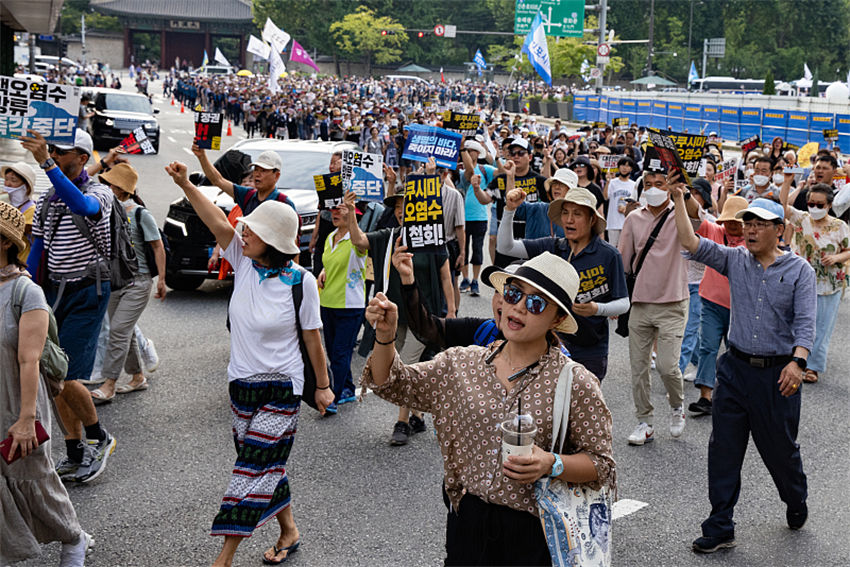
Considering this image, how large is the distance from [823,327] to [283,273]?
5944 mm

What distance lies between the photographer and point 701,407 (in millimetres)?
7676

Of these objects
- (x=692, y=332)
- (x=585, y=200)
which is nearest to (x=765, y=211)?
(x=585, y=200)

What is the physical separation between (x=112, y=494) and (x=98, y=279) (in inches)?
53.7

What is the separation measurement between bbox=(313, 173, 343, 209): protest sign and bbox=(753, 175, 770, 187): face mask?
5394 mm

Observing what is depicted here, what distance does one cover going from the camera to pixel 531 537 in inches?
125

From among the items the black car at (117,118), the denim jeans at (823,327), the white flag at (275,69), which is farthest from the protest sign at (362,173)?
the white flag at (275,69)

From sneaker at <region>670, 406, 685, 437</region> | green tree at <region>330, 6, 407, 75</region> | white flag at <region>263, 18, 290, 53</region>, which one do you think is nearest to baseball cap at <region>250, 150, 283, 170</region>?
sneaker at <region>670, 406, 685, 437</region>

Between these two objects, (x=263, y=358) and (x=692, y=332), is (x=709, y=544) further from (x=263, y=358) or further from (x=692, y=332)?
(x=692, y=332)

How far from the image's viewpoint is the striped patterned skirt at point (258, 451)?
458cm

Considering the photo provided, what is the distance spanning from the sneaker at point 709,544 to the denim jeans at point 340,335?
308cm

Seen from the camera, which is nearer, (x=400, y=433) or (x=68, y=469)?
(x=68, y=469)

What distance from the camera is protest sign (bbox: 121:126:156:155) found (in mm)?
7578

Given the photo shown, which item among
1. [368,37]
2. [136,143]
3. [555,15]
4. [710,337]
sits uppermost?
[368,37]

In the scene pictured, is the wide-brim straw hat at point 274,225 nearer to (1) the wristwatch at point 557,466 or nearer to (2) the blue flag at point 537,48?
(1) the wristwatch at point 557,466
